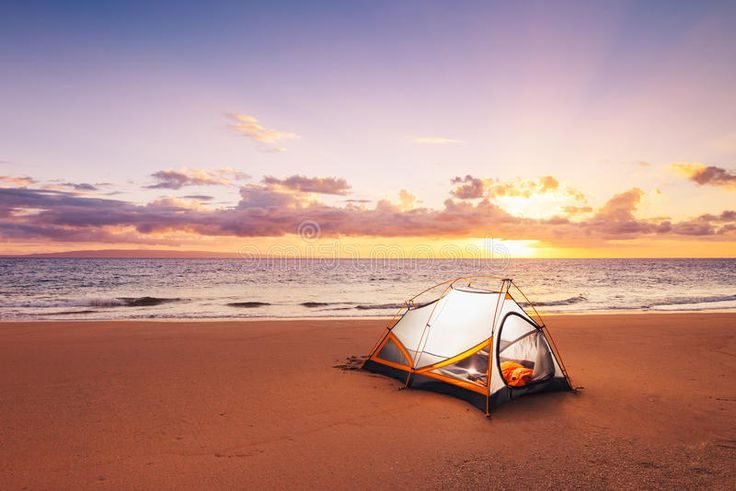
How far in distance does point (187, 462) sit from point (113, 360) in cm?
722

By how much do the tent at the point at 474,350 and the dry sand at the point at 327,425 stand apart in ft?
1.10

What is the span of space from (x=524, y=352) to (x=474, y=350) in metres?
1.64

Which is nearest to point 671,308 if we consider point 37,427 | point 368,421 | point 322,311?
point 322,311

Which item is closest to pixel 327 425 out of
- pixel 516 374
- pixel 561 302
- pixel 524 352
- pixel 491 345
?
pixel 491 345

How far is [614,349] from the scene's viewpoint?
1388 cm

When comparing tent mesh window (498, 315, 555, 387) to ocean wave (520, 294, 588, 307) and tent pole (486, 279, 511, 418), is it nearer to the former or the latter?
tent pole (486, 279, 511, 418)

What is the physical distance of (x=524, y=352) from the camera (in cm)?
974

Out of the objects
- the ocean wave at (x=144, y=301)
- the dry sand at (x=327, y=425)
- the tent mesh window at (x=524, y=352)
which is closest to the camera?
the dry sand at (x=327, y=425)

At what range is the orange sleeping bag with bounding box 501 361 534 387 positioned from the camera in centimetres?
878

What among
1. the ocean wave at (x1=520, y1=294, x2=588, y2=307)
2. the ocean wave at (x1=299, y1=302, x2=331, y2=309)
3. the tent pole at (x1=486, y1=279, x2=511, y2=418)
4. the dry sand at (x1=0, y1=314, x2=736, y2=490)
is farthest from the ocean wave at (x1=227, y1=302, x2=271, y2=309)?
the tent pole at (x1=486, y1=279, x2=511, y2=418)

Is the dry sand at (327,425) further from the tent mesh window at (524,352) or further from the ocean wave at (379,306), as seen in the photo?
the ocean wave at (379,306)

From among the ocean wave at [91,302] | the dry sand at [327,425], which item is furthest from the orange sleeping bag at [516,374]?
the ocean wave at [91,302]

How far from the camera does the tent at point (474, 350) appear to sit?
8680mm

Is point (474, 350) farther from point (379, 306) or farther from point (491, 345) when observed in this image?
point (379, 306)
